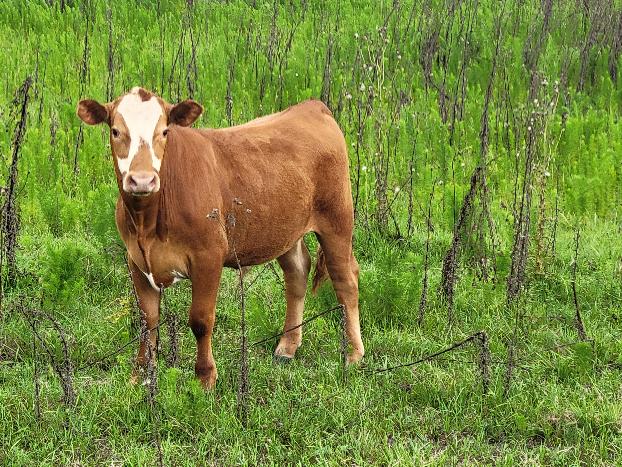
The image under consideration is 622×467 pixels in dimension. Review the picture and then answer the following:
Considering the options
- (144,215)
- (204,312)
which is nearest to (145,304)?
(204,312)

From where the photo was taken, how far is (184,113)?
11.9 ft

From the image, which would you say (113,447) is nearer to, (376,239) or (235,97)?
(376,239)

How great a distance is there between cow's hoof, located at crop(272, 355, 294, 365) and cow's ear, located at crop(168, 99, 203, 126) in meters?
1.32

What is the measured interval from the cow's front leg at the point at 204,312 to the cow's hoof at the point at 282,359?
1.50 feet

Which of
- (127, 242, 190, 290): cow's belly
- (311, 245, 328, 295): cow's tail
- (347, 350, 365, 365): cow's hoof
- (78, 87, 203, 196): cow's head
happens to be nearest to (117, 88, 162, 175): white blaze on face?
(78, 87, 203, 196): cow's head

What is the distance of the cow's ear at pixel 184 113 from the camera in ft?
11.8

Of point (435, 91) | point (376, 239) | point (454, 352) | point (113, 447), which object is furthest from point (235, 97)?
point (113, 447)

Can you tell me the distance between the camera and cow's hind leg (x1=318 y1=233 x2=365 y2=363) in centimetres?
446

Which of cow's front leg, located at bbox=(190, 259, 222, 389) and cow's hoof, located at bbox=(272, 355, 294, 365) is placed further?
cow's hoof, located at bbox=(272, 355, 294, 365)

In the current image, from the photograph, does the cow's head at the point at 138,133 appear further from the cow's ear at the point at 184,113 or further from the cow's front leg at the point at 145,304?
the cow's front leg at the point at 145,304

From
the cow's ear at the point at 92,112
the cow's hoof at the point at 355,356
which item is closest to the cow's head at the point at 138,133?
the cow's ear at the point at 92,112

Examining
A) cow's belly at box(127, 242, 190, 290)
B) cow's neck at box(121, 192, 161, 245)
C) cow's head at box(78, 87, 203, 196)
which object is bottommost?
cow's belly at box(127, 242, 190, 290)

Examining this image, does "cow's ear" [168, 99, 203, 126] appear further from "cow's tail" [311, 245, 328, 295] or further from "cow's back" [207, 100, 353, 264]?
"cow's tail" [311, 245, 328, 295]

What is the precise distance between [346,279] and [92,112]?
1600 mm
